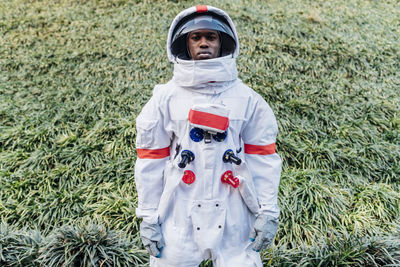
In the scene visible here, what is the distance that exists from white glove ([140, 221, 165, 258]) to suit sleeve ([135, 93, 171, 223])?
0.12 ft

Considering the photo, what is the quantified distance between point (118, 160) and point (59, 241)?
1.49m

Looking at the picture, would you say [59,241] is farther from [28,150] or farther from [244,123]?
[28,150]

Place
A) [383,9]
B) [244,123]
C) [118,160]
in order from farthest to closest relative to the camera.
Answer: [383,9] < [118,160] < [244,123]

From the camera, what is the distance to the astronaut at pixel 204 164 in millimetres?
1590

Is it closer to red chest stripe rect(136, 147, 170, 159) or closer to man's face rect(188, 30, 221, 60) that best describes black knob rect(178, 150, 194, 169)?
red chest stripe rect(136, 147, 170, 159)

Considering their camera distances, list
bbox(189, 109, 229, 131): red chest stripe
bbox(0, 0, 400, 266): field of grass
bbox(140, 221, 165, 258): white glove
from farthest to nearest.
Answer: bbox(0, 0, 400, 266): field of grass → bbox(140, 221, 165, 258): white glove → bbox(189, 109, 229, 131): red chest stripe

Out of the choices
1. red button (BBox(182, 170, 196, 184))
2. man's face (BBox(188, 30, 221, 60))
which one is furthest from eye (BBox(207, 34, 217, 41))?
red button (BBox(182, 170, 196, 184))

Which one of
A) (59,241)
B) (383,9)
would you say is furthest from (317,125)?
(383,9)

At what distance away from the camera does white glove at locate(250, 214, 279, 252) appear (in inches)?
64.5

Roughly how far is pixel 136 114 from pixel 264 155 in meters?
3.30

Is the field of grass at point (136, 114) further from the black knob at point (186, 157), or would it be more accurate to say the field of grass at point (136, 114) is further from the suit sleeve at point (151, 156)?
the black knob at point (186, 157)

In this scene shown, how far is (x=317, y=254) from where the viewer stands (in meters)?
2.55

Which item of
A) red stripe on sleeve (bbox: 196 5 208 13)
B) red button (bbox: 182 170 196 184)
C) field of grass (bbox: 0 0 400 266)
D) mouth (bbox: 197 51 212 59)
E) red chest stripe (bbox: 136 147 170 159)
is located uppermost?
red stripe on sleeve (bbox: 196 5 208 13)

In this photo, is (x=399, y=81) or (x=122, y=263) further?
(x=399, y=81)
